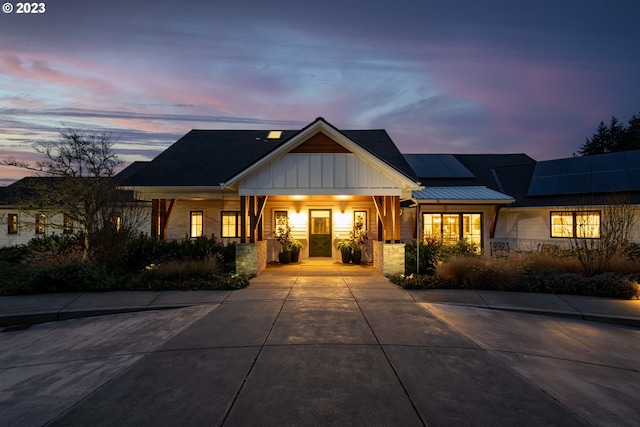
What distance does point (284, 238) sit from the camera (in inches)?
621

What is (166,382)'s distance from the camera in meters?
4.30

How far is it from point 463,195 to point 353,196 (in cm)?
594

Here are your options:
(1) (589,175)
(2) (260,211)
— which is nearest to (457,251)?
(2) (260,211)

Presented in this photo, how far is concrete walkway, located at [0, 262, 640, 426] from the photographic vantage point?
3637 mm

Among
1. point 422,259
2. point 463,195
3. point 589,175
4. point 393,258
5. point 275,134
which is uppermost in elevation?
point 275,134

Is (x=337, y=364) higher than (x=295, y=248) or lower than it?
lower

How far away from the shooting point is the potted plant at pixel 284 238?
15586 millimetres

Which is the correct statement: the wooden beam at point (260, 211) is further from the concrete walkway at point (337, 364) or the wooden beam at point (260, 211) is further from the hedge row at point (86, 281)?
the concrete walkway at point (337, 364)

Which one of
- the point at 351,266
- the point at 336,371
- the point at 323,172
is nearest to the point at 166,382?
the point at 336,371

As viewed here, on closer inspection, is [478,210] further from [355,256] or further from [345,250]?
[345,250]

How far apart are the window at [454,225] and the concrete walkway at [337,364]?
28.5 ft

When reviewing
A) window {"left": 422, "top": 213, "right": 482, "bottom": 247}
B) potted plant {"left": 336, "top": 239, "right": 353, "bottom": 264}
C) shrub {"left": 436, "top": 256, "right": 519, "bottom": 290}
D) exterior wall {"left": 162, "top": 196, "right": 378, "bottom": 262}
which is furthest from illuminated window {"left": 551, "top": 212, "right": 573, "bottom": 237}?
potted plant {"left": 336, "top": 239, "right": 353, "bottom": 264}

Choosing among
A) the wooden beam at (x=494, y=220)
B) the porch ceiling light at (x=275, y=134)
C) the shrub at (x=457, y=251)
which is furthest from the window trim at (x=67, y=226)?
the wooden beam at (x=494, y=220)

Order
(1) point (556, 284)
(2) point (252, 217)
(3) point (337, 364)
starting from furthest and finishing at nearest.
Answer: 1. (2) point (252, 217)
2. (1) point (556, 284)
3. (3) point (337, 364)
